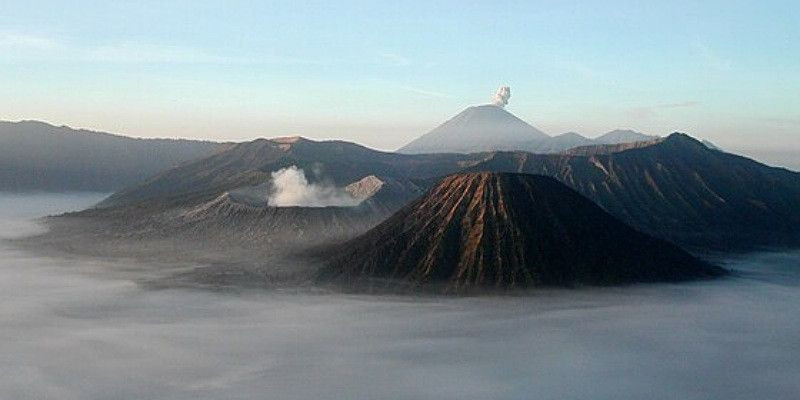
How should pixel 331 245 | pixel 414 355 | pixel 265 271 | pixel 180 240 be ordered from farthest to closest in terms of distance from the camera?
1. pixel 180 240
2. pixel 331 245
3. pixel 265 271
4. pixel 414 355

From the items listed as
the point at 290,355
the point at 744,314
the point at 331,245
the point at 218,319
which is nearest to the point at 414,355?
the point at 290,355

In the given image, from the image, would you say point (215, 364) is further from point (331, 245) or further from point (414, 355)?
point (331, 245)

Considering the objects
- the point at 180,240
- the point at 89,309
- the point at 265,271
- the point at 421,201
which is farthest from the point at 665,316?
the point at 180,240

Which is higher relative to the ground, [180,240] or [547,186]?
[547,186]

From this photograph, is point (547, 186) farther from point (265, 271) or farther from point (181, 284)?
point (181, 284)

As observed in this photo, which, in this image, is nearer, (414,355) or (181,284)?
(414,355)

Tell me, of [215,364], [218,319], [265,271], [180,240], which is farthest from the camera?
[180,240]
